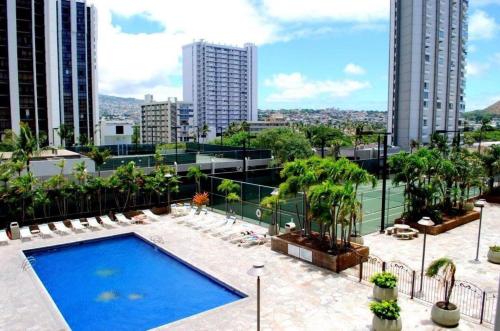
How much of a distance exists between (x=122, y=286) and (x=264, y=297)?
19.4ft

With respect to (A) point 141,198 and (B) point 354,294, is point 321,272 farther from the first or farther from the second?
(A) point 141,198

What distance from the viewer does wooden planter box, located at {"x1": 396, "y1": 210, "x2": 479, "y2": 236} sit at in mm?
21656

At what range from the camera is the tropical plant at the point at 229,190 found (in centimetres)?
2420

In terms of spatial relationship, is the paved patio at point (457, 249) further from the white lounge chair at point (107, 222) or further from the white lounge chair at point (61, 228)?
the white lounge chair at point (61, 228)

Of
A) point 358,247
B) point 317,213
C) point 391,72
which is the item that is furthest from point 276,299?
point 391,72

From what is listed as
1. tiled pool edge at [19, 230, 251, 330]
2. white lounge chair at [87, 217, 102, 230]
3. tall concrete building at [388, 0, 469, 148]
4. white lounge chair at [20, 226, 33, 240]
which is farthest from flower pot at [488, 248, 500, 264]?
tall concrete building at [388, 0, 469, 148]

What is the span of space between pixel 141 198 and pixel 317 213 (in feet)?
48.1

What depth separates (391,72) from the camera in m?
83.9

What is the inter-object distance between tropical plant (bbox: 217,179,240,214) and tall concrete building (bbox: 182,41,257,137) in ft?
430

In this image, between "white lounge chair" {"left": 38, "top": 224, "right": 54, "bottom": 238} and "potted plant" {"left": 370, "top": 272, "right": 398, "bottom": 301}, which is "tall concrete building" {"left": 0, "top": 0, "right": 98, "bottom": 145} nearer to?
"white lounge chair" {"left": 38, "top": 224, "right": 54, "bottom": 238}

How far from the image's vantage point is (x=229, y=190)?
25375 mm

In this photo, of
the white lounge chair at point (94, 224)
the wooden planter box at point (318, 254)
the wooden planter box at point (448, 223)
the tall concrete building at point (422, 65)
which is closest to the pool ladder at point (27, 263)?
the white lounge chair at point (94, 224)

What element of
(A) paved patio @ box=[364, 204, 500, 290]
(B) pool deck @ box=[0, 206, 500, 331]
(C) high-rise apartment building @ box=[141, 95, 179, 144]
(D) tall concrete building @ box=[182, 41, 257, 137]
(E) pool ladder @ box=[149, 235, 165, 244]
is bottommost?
(B) pool deck @ box=[0, 206, 500, 331]

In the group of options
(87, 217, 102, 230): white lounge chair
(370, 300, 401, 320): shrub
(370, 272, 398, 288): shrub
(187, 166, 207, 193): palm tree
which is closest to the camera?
(370, 300, 401, 320): shrub
